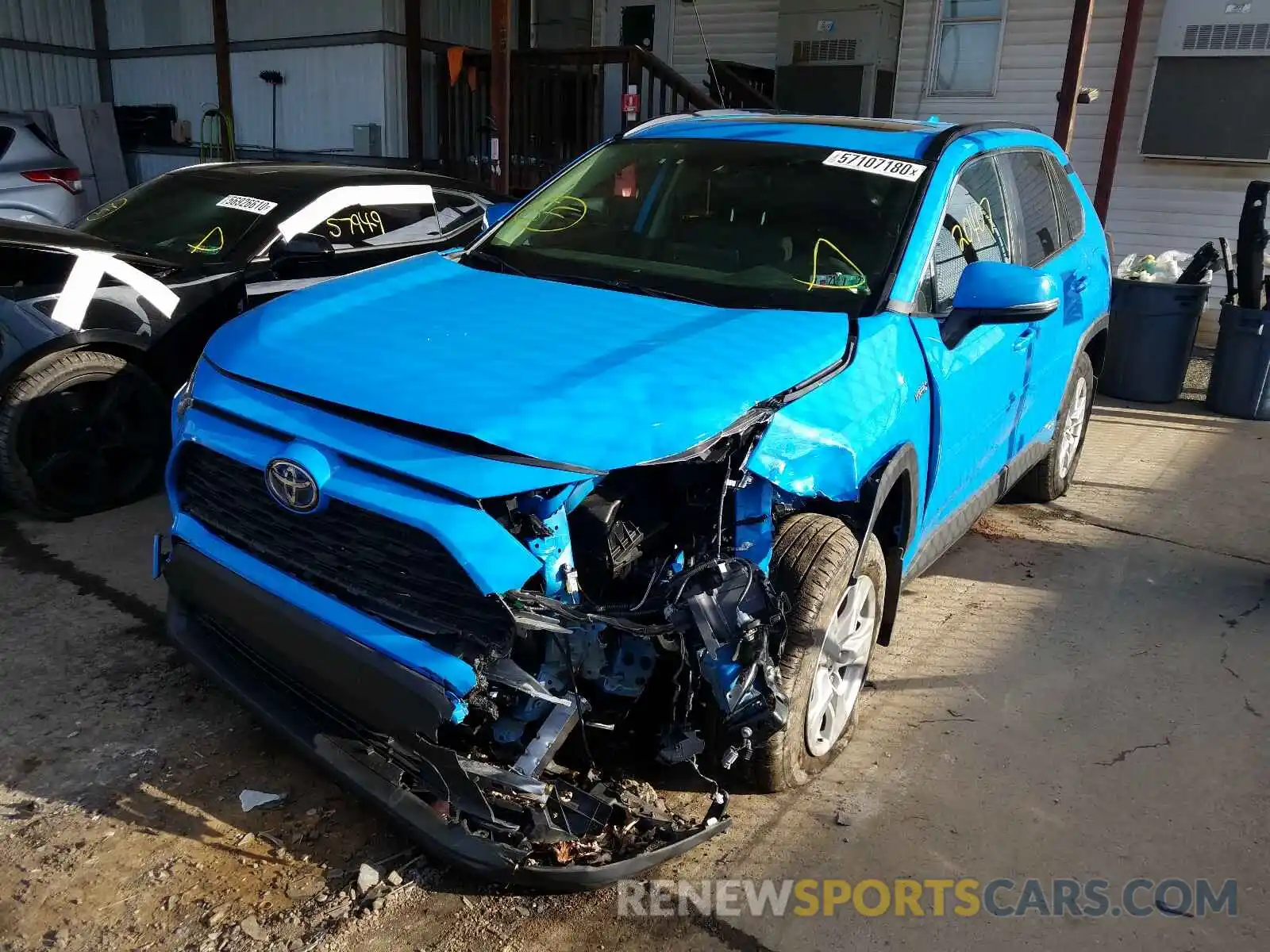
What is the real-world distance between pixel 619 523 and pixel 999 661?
2.08 metres

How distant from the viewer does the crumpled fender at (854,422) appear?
248 centimetres

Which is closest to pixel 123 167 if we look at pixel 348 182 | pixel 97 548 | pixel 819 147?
pixel 348 182

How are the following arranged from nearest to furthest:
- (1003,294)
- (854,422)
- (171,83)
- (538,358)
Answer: (538,358) → (854,422) → (1003,294) → (171,83)

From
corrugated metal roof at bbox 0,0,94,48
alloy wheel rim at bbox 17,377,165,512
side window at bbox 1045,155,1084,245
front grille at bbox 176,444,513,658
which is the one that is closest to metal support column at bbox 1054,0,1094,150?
side window at bbox 1045,155,1084,245

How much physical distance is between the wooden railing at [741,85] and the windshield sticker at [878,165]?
306 inches

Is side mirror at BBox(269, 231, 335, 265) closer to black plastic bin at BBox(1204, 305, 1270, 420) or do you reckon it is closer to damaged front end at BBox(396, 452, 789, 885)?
damaged front end at BBox(396, 452, 789, 885)

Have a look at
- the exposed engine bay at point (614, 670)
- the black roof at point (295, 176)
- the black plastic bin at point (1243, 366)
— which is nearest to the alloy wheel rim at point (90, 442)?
the black roof at point (295, 176)

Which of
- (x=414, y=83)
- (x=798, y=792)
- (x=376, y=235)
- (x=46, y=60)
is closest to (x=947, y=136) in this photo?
(x=798, y=792)

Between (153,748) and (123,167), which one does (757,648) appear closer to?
(153,748)

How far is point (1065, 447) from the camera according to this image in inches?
209

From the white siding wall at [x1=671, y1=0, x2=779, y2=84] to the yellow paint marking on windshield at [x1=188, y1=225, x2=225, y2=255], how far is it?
27.8 feet

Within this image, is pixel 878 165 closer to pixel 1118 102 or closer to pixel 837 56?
pixel 1118 102

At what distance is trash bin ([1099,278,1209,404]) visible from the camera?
7438 mm

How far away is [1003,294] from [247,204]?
12.7 ft
